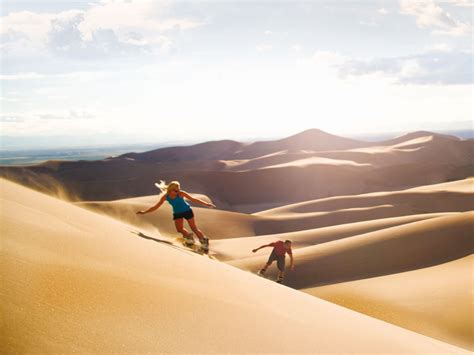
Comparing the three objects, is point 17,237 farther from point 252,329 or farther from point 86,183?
point 86,183

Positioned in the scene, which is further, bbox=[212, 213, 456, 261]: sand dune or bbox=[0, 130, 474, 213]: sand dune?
bbox=[0, 130, 474, 213]: sand dune

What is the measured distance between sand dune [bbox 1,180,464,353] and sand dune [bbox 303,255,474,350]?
150 inches

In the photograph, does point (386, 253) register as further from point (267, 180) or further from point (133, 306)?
point (267, 180)

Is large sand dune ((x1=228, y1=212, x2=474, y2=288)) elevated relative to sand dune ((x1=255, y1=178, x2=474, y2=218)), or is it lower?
elevated

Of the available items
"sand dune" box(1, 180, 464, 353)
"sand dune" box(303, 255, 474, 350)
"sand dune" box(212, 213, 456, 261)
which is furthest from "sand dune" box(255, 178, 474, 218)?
"sand dune" box(1, 180, 464, 353)

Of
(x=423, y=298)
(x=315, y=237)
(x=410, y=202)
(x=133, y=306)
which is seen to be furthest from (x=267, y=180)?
(x=133, y=306)

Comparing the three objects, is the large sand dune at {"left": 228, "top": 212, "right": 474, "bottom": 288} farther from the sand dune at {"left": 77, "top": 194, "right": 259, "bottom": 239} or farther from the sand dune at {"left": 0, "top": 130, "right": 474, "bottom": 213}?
the sand dune at {"left": 0, "top": 130, "right": 474, "bottom": 213}

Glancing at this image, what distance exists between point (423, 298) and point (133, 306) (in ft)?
23.4

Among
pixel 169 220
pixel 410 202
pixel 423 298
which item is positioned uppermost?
pixel 423 298

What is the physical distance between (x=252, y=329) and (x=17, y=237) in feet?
6.06

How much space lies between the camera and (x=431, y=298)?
336 inches

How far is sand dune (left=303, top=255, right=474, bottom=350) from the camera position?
754cm

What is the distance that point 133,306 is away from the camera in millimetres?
2910

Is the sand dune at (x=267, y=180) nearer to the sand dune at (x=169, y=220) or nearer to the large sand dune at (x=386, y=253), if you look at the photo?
the sand dune at (x=169, y=220)
